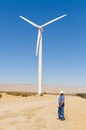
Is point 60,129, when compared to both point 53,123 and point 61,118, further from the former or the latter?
point 61,118

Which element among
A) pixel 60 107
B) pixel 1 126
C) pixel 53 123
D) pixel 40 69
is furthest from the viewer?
pixel 40 69

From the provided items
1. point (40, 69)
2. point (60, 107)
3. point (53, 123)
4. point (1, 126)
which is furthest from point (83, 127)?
point (40, 69)

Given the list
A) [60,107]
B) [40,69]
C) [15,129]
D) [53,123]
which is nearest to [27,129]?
[15,129]

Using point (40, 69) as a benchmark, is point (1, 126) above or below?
below

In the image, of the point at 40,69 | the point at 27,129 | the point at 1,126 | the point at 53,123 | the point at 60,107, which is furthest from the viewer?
the point at 40,69

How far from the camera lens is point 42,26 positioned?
2672 inches

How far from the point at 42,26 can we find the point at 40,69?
28.2ft

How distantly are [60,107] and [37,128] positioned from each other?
16.1ft

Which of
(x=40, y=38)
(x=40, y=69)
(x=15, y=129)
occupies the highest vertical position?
(x=40, y=38)

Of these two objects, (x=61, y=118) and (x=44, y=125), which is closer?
(x=44, y=125)

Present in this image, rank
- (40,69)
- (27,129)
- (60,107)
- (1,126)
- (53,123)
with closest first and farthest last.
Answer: (27,129)
(1,126)
(53,123)
(60,107)
(40,69)

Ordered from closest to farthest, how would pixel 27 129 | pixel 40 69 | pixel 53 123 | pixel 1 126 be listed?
pixel 27 129 < pixel 1 126 < pixel 53 123 < pixel 40 69

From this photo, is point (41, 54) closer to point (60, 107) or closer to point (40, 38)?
point (40, 38)

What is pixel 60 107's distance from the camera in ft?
80.4
